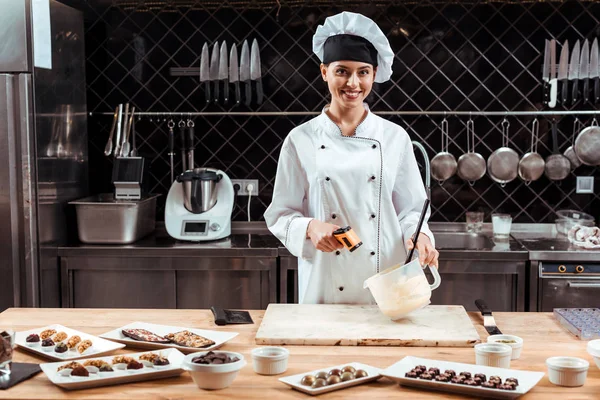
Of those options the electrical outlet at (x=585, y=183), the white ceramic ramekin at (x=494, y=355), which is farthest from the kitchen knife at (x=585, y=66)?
the white ceramic ramekin at (x=494, y=355)

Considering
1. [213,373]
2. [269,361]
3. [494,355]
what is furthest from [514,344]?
[213,373]

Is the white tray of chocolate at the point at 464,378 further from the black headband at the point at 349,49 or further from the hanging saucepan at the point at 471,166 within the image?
the hanging saucepan at the point at 471,166

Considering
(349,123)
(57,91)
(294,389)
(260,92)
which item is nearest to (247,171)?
(260,92)

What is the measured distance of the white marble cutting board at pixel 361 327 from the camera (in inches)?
77.9

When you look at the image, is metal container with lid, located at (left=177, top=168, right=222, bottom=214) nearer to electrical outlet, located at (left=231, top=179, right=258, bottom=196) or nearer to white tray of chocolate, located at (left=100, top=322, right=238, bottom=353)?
electrical outlet, located at (left=231, top=179, right=258, bottom=196)

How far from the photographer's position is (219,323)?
7.09ft

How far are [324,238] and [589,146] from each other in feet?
7.55

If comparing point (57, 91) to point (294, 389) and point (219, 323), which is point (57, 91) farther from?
point (294, 389)

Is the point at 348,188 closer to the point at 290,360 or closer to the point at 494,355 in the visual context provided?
the point at 290,360

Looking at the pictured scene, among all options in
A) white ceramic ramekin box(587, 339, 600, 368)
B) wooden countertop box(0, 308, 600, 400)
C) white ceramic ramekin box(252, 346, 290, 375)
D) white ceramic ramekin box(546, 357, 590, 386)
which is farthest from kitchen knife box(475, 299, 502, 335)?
white ceramic ramekin box(252, 346, 290, 375)

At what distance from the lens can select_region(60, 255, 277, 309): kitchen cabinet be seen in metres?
3.68

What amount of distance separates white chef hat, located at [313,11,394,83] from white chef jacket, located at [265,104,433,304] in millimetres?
224

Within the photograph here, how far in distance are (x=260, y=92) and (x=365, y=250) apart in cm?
176

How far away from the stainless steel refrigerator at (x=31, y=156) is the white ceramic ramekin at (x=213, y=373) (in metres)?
2.18
